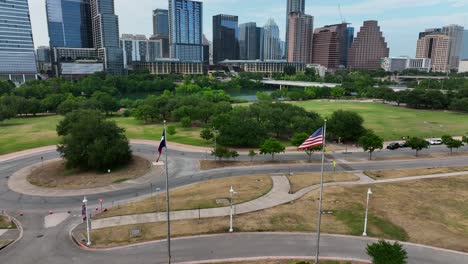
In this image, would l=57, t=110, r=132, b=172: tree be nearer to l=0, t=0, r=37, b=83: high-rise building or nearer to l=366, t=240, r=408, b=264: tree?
l=366, t=240, r=408, b=264: tree

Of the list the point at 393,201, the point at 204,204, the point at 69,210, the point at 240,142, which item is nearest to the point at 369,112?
the point at 240,142

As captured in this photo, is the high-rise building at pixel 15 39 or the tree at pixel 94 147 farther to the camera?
the high-rise building at pixel 15 39

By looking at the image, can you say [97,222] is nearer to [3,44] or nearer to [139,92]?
[139,92]

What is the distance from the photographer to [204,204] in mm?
34188

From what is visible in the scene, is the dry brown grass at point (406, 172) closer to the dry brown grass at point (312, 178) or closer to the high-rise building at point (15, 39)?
the dry brown grass at point (312, 178)

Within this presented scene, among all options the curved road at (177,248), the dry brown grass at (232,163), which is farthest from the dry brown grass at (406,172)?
the curved road at (177,248)

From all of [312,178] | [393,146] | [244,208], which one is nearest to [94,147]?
[244,208]

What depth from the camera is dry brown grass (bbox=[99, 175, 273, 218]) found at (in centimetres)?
3350

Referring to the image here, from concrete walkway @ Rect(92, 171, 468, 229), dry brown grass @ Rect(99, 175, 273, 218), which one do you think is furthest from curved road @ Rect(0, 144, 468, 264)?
dry brown grass @ Rect(99, 175, 273, 218)

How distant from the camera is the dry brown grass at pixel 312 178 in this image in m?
40.8

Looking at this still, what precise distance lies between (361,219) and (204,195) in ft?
54.3

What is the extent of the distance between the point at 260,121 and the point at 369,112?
181ft

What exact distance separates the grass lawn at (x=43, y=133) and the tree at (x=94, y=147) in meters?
17.4

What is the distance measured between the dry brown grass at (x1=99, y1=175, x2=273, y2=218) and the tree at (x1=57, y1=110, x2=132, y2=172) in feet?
44.9
